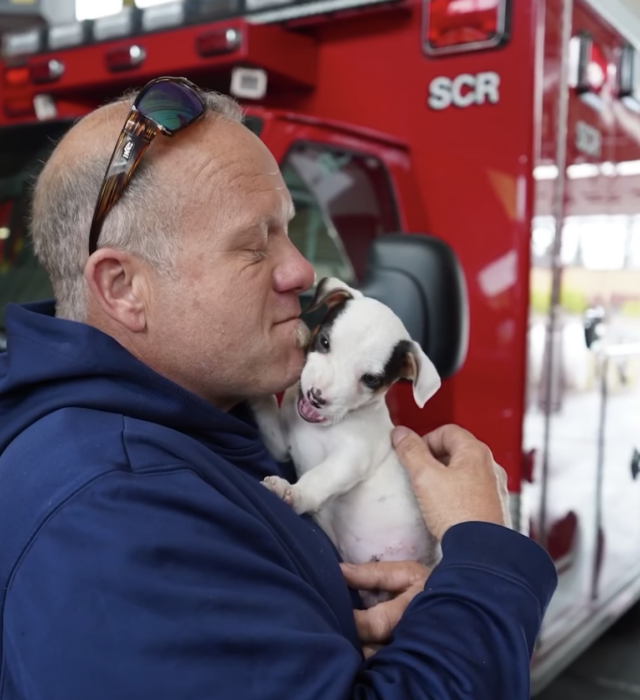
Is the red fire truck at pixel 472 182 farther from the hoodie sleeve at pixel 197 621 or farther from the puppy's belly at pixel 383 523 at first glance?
the hoodie sleeve at pixel 197 621

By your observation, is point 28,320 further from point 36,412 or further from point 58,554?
point 58,554

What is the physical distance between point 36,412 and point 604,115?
7.11 feet

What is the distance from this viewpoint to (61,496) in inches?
34.4

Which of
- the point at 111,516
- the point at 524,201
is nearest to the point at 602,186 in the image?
the point at 524,201

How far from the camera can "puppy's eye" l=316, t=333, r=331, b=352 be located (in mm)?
1318

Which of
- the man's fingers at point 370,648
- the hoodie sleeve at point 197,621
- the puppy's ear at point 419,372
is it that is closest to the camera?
the hoodie sleeve at point 197,621

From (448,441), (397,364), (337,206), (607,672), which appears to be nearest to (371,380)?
(397,364)

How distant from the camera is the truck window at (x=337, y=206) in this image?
2.07 m

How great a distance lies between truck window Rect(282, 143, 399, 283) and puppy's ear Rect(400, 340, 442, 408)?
2.31 feet

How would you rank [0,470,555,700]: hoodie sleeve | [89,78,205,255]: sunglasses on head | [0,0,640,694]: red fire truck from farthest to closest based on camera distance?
[0,0,640,694]: red fire truck
[89,78,205,255]: sunglasses on head
[0,470,555,700]: hoodie sleeve

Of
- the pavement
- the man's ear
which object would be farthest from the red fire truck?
the man's ear

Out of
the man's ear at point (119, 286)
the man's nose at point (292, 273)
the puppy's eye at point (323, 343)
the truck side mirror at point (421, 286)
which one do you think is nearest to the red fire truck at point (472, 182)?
the truck side mirror at point (421, 286)

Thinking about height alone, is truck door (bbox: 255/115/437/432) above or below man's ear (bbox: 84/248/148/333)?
below

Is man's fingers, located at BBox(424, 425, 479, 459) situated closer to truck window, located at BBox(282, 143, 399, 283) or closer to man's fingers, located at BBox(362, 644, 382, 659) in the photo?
man's fingers, located at BBox(362, 644, 382, 659)
